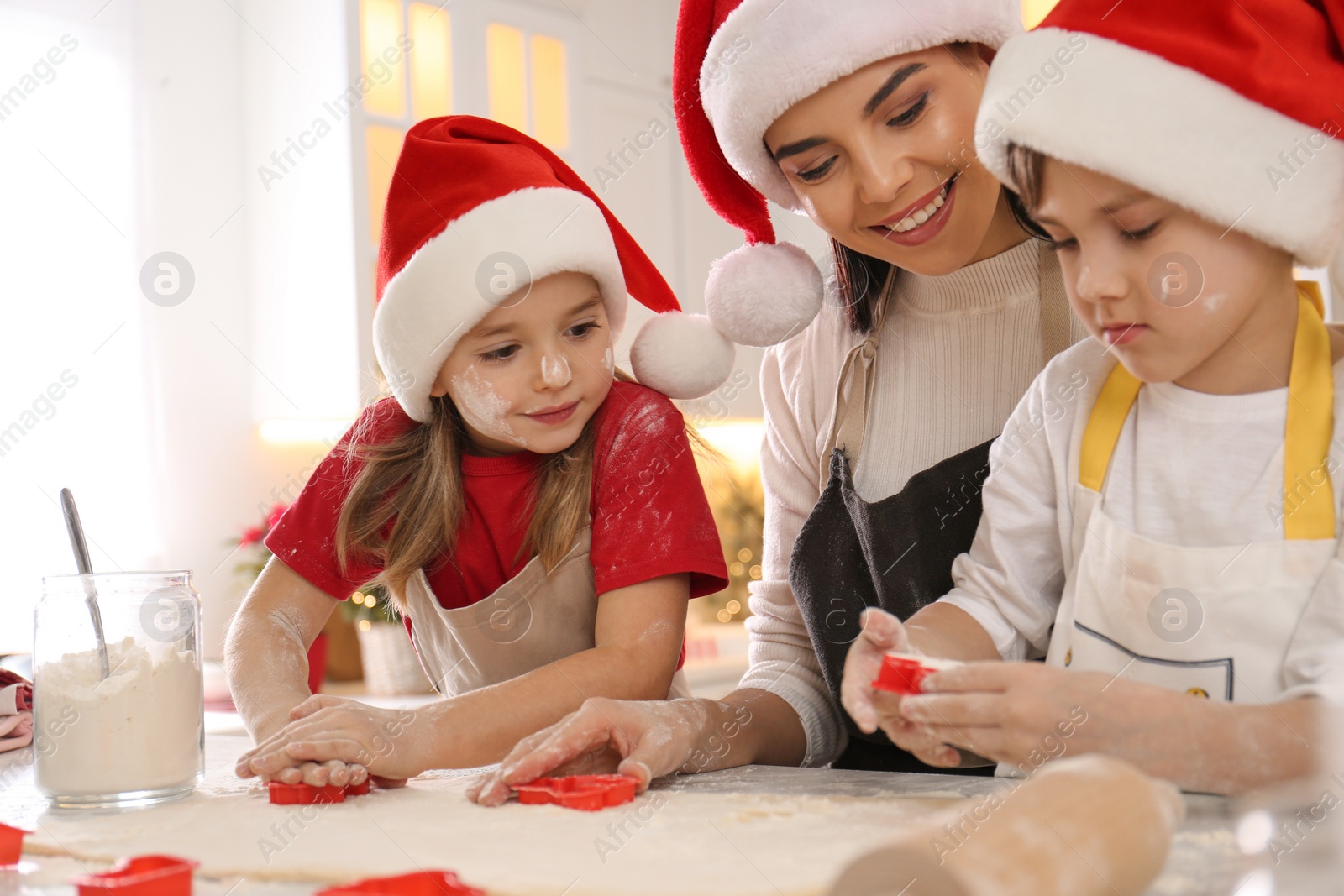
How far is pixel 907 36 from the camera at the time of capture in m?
1.06

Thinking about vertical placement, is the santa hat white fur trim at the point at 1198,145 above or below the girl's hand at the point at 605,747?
above

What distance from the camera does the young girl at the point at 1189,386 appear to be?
0.75 metres

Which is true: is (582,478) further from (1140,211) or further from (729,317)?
(1140,211)

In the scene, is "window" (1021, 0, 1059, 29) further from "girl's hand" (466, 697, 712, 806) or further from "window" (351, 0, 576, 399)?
"girl's hand" (466, 697, 712, 806)

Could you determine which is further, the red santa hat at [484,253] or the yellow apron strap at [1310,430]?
the red santa hat at [484,253]

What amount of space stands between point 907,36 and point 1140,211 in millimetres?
339

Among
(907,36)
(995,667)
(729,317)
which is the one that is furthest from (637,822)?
(907,36)

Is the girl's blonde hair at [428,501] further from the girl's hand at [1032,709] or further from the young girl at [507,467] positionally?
the girl's hand at [1032,709]

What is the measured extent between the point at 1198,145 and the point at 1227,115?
31 mm

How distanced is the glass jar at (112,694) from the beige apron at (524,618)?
0.37 meters

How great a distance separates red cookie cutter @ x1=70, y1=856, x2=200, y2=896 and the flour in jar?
251 mm

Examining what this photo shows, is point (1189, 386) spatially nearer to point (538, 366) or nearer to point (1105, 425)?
point (1105, 425)

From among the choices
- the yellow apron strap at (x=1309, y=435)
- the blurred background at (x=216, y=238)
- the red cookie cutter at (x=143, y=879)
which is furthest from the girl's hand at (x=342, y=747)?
the blurred background at (x=216, y=238)

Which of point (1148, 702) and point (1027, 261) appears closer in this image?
point (1148, 702)
